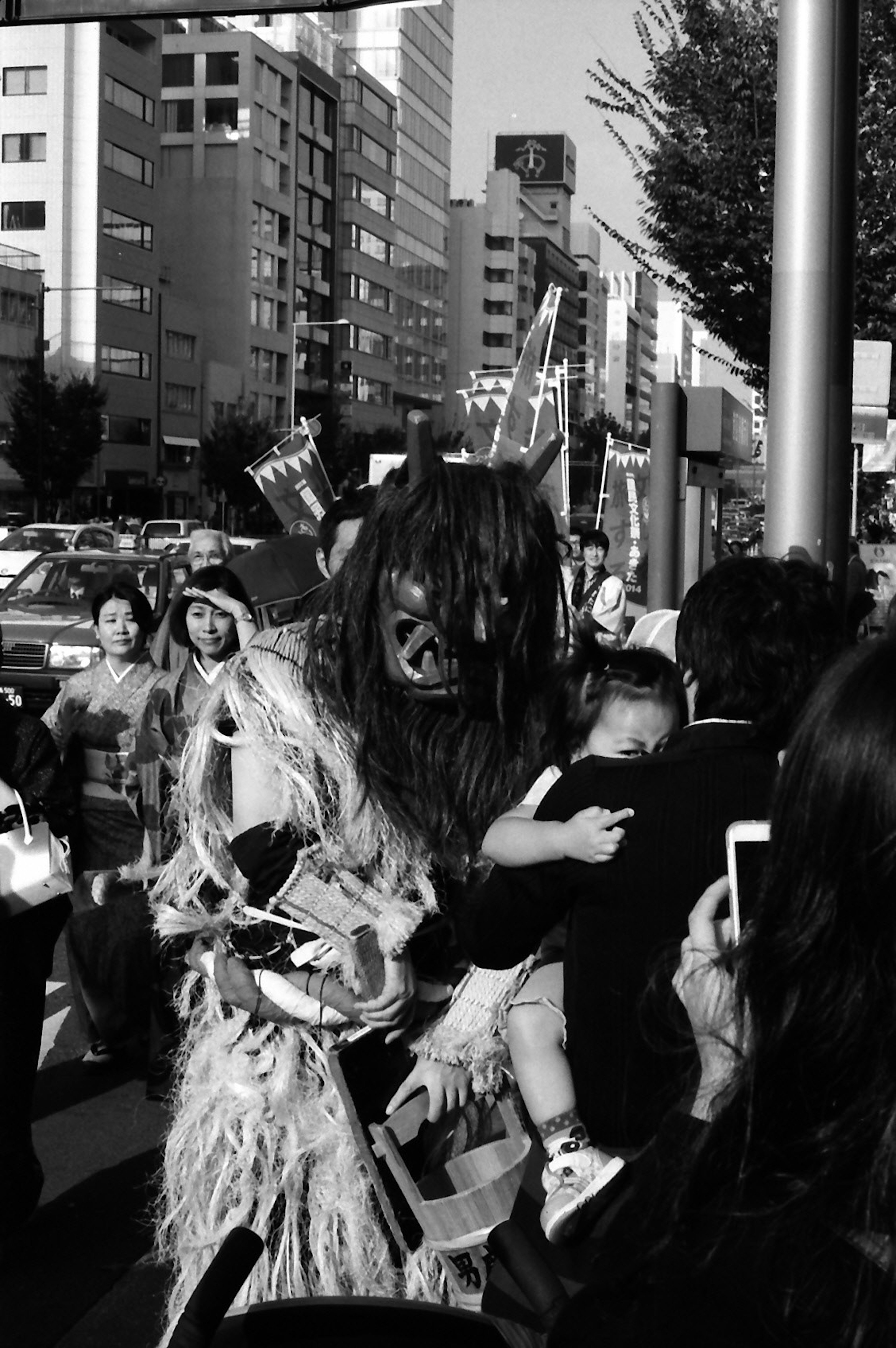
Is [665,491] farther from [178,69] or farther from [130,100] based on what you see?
[178,69]

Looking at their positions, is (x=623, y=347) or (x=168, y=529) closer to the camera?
(x=168, y=529)

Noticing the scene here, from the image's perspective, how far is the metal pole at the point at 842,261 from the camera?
5863 millimetres

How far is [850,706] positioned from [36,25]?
5.97 m

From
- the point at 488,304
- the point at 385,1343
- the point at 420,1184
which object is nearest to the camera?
the point at 385,1343

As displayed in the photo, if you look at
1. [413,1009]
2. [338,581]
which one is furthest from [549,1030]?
[338,581]

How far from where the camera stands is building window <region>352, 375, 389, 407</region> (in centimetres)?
10638

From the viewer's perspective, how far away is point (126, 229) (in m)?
81.7

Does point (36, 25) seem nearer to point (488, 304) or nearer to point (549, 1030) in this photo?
point (549, 1030)

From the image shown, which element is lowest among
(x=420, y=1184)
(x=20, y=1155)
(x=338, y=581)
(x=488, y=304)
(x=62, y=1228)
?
(x=62, y=1228)

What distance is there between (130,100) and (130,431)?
16.4m

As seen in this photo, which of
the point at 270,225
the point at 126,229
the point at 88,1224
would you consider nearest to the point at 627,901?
the point at 88,1224

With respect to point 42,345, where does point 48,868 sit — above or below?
below

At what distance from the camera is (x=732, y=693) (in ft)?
8.69

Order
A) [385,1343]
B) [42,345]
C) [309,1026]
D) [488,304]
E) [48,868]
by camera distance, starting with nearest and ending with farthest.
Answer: [385,1343], [309,1026], [48,868], [42,345], [488,304]
